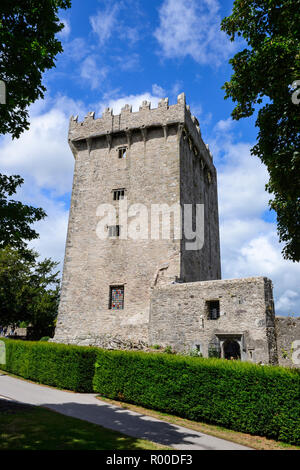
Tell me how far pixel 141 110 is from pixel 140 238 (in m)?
10.7

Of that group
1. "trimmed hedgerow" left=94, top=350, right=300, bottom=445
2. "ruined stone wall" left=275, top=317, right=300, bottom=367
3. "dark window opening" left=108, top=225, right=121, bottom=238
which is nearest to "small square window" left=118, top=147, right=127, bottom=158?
"dark window opening" left=108, top=225, right=121, bottom=238

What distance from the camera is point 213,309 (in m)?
18.3

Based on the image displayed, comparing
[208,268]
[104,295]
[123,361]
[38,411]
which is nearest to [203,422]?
[123,361]

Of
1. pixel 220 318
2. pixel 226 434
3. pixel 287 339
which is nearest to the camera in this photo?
pixel 226 434

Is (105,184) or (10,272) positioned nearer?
(105,184)

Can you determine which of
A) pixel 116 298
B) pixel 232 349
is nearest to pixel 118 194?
pixel 116 298

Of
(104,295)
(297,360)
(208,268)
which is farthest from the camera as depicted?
(208,268)

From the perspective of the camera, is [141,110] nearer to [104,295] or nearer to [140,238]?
[140,238]

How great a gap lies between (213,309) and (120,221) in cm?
1050

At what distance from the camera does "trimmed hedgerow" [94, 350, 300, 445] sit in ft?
32.3

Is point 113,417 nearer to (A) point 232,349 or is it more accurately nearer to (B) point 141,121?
(A) point 232,349

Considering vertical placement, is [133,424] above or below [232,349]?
below

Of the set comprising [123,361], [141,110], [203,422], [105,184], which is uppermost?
[141,110]

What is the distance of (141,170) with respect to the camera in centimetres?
2569
